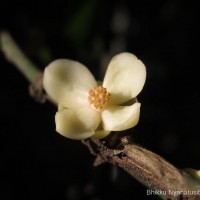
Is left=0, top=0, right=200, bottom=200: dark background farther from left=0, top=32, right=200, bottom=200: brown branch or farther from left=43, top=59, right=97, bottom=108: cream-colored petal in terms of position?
left=0, top=32, right=200, bottom=200: brown branch

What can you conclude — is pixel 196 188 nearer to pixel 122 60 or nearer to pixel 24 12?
pixel 122 60

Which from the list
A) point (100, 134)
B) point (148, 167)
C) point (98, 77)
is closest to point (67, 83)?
point (100, 134)

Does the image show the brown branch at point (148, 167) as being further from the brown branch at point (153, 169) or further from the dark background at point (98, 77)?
the dark background at point (98, 77)

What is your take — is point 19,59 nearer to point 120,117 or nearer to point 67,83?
point 67,83

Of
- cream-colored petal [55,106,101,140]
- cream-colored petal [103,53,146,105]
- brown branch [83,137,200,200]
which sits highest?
cream-colored petal [103,53,146,105]

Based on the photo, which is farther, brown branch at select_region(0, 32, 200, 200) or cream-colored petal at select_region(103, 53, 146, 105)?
cream-colored petal at select_region(103, 53, 146, 105)

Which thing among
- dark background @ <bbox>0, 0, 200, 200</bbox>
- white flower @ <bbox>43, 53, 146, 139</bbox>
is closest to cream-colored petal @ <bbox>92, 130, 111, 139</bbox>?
white flower @ <bbox>43, 53, 146, 139</bbox>

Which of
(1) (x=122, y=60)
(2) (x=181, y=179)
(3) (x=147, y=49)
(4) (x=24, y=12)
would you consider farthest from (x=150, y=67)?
(2) (x=181, y=179)
